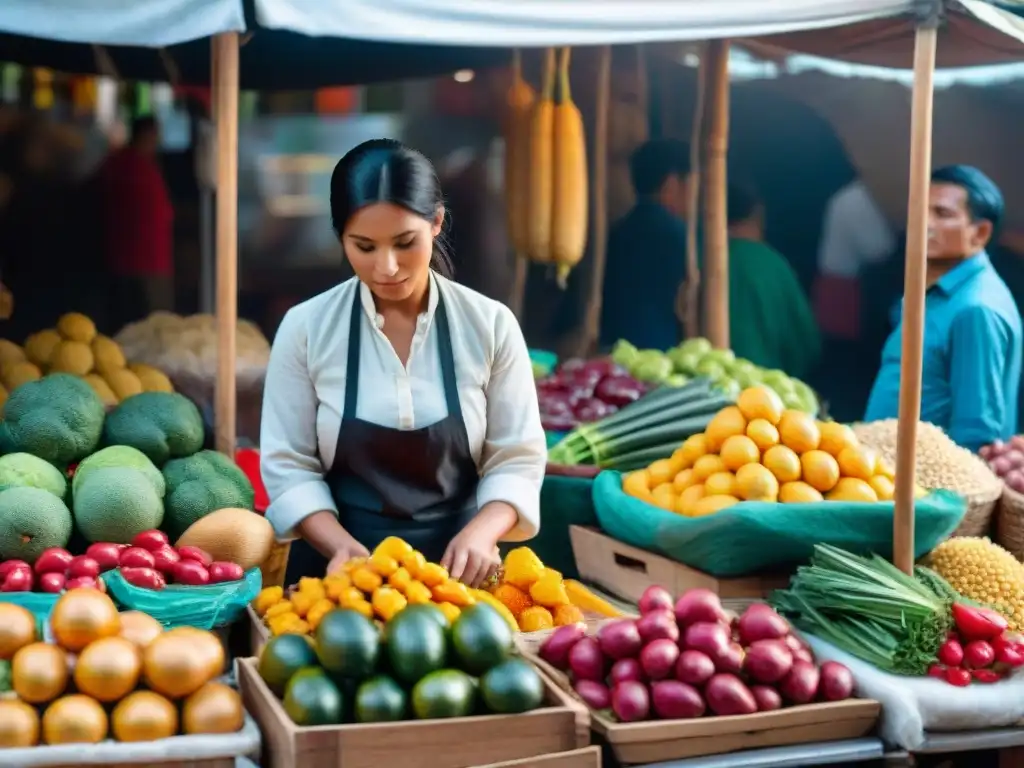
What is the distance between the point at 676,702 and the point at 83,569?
146 centimetres

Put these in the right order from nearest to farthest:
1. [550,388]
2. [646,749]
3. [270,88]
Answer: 1. [646,749]
2. [550,388]
3. [270,88]

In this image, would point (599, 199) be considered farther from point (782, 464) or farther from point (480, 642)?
point (480, 642)

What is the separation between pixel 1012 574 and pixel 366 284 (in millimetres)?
2159

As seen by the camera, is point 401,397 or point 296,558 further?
point 296,558

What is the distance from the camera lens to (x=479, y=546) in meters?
3.29

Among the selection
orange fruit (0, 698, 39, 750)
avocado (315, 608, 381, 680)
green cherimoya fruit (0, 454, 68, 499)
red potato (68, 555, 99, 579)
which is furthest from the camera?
green cherimoya fruit (0, 454, 68, 499)

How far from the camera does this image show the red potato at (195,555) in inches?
127

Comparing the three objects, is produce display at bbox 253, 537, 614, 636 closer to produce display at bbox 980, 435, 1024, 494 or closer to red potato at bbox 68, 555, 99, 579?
red potato at bbox 68, 555, 99, 579

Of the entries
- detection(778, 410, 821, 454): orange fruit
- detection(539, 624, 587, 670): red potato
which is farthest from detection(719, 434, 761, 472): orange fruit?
detection(539, 624, 587, 670): red potato

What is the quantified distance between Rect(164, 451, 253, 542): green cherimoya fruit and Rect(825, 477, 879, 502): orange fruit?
71.8 inches

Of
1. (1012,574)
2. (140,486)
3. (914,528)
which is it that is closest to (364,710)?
(140,486)

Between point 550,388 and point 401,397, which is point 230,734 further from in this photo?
point 550,388

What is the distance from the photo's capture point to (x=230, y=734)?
2586mm

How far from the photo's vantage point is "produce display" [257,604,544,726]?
8.44ft
